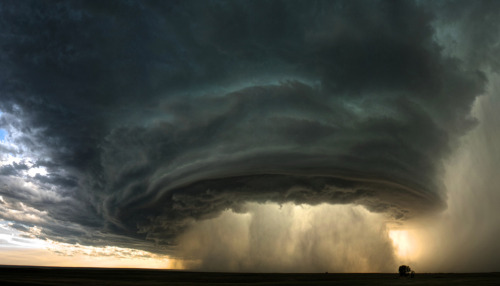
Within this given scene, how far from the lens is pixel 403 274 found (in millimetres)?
172250

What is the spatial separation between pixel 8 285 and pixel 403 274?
176831mm

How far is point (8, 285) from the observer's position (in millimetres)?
74625

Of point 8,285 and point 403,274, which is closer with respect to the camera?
point 8,285
